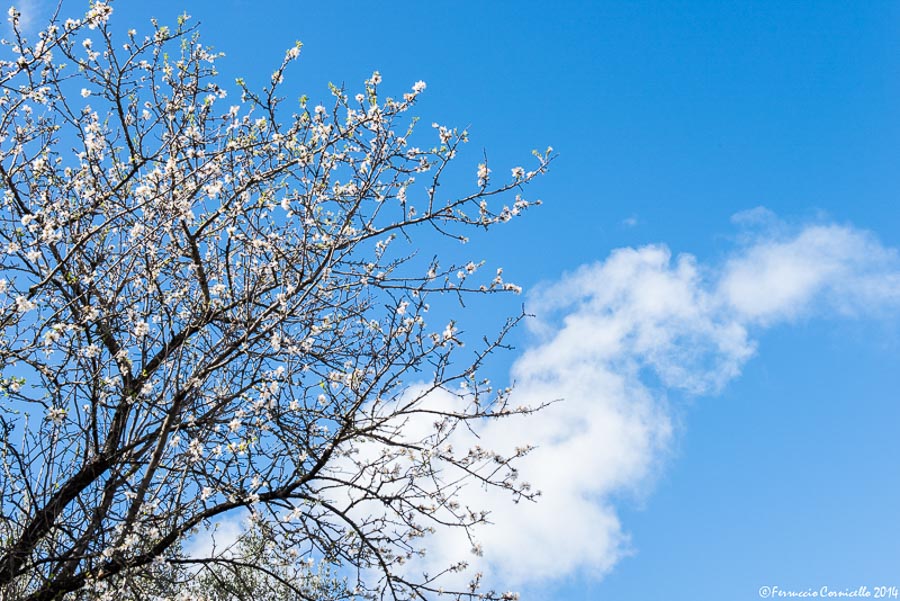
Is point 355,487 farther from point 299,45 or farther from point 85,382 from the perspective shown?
point 299,45

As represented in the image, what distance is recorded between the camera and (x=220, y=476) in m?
6.73

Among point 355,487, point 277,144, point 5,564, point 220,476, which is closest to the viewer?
point 5,564

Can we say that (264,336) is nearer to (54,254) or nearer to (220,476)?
(220,476)

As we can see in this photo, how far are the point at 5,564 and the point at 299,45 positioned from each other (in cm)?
508

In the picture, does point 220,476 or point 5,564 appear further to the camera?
point 220,476

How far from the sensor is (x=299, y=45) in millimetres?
7492

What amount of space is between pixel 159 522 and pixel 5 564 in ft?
3.89

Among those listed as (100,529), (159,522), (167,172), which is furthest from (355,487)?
(167,172)

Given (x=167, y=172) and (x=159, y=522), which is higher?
(x=167, y=172)

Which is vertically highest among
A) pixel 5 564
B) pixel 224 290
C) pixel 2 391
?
pixel 224 290

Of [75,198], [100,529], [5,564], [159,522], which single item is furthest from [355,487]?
[75,198]

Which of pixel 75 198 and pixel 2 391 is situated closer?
pixel 2 391

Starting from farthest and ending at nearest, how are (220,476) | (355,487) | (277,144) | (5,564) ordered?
(277,144) → (355,487) → (220,476) → (5,564)

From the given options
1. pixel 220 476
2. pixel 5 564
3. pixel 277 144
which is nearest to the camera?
pixel 5 564
